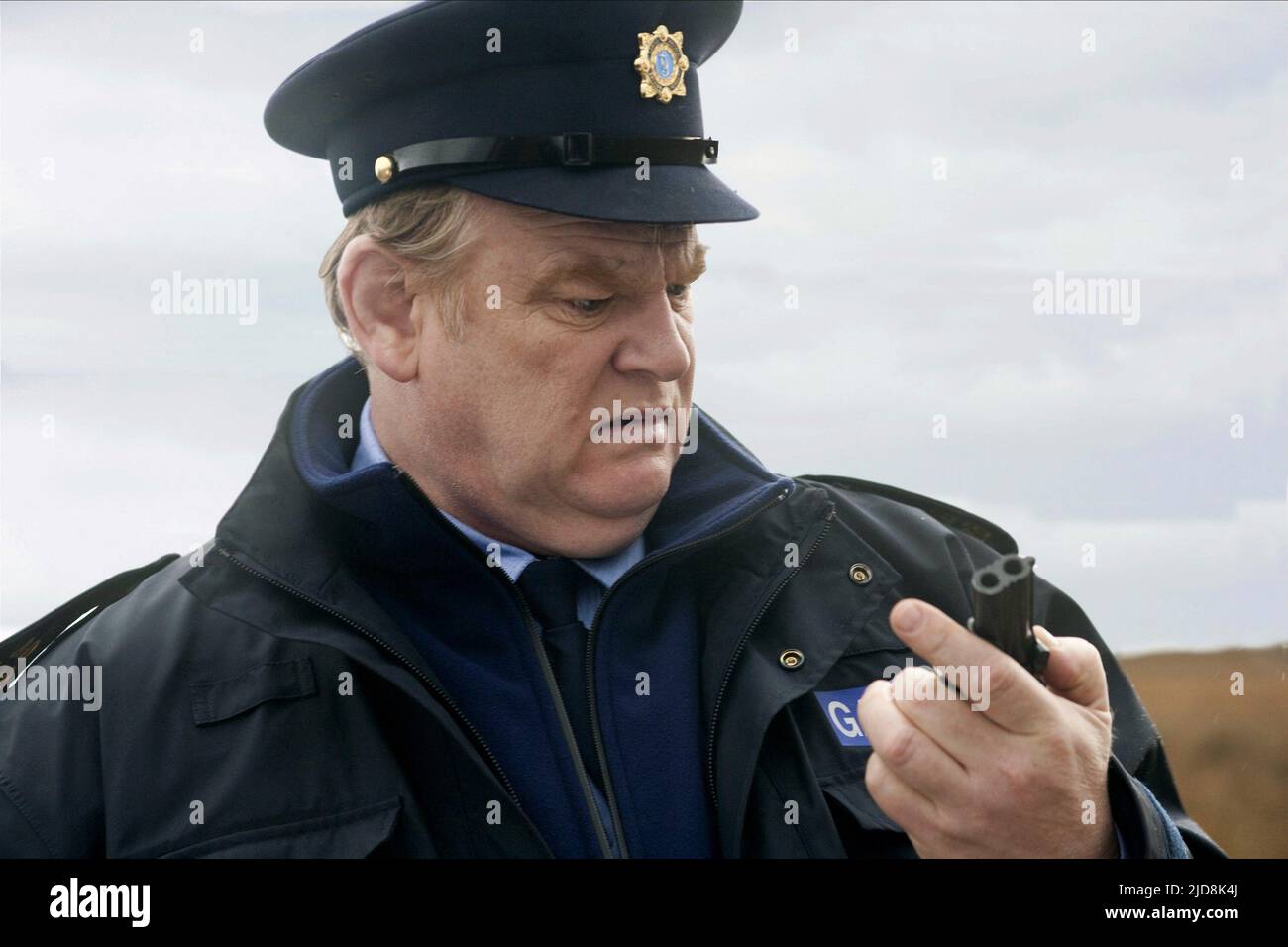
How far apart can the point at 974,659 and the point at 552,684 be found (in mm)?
828

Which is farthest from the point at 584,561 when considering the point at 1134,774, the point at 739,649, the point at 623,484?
the point at 1134,774

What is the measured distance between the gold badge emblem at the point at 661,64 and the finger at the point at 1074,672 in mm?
1188

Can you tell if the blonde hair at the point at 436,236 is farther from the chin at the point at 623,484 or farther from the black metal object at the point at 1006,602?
the black metal object at the point at 1006,602

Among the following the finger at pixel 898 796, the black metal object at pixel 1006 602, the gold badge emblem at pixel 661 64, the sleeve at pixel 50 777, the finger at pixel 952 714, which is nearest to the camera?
the black metal object at pixel 1006 602

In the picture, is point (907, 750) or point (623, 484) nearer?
point (907, 750)

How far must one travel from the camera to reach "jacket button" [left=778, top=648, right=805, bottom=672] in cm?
253

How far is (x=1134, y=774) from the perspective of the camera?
2662 millimetres

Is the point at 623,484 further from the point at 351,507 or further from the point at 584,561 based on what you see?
the point at 351,507

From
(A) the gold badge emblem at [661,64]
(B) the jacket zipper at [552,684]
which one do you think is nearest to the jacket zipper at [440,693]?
(B) the jacket zipper at [552,684]

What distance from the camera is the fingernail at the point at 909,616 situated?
189cm

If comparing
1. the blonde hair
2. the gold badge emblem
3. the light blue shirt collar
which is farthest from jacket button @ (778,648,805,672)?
the gold badge emblem

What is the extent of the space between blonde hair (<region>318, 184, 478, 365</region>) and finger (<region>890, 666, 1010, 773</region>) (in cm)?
106
